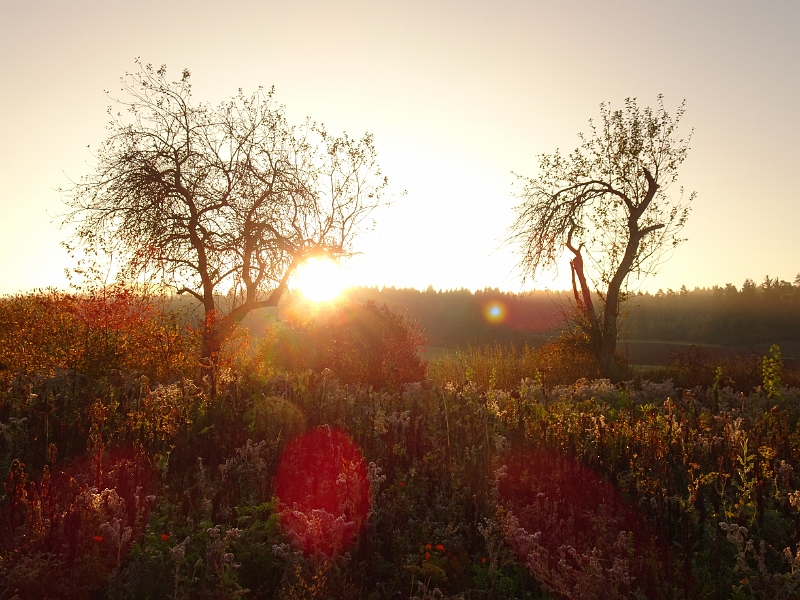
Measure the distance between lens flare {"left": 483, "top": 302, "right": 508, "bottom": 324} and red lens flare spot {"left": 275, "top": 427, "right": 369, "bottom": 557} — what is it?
1767 inches

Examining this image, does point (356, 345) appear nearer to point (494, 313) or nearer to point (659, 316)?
point (494, 313)

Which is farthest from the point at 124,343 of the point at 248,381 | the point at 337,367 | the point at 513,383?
the point at 513,383

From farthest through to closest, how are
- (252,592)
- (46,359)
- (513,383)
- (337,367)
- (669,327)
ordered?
(669,327) < (513,383) < (337,367) < (46,359) < (252,592)

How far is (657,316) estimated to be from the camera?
164ft

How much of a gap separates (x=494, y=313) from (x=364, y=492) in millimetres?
46881

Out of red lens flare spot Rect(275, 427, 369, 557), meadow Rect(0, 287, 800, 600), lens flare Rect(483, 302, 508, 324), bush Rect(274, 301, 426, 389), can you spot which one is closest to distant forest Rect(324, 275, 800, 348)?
lens flare Rect(483, 302, 508, 324)

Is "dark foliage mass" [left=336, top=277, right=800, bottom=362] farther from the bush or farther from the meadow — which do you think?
the meadow

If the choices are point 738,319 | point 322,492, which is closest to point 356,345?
point 322,492

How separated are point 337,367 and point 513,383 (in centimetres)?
520

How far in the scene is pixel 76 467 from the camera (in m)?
5.04

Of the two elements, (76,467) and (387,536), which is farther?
(76,467)

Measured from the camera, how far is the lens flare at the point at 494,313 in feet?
165

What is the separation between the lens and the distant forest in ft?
127

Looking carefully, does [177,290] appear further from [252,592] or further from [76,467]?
[252,592]
